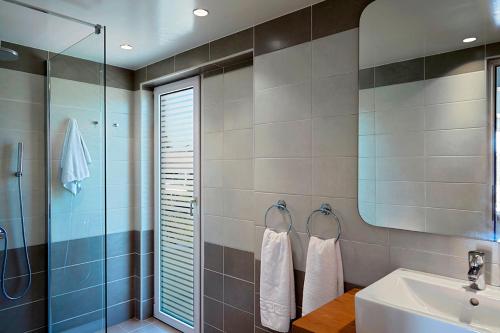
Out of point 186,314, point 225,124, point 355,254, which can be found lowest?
point 186,314

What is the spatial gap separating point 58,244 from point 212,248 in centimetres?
115

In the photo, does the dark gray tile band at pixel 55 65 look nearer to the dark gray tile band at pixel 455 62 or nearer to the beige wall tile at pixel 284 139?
the beige wall tile at pixel 284 139

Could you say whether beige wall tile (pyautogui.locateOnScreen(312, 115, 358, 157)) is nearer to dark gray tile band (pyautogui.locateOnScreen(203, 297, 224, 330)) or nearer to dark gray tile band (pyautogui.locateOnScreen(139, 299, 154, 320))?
dark gray tile band (pyautogui.locateOnScreen(203, 297, 224, 330))

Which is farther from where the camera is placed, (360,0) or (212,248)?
(212,248)

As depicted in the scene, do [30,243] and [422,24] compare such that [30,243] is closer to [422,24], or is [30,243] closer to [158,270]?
[158,270]

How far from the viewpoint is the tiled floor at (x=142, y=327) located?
120 inches

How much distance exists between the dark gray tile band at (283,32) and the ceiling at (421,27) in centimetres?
36

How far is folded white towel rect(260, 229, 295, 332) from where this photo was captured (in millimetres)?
1968

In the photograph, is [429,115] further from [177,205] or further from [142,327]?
[142,327]

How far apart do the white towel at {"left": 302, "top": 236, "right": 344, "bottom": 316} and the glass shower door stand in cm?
140

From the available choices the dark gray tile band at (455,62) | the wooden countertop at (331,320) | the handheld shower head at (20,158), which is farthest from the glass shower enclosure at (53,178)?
the dark gray tile band at (455,62)

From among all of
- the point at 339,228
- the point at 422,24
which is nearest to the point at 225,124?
the point at 339,228

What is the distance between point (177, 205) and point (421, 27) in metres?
2.32

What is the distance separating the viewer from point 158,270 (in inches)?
129
